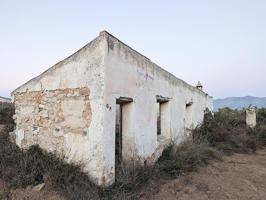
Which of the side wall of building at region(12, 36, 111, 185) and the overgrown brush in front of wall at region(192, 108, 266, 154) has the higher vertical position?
the side wall of building at region(12, 36, 111, 185)

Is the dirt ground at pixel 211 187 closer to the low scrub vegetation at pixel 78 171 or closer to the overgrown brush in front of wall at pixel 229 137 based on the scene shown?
the low scrub vegetation at pixel 78 171

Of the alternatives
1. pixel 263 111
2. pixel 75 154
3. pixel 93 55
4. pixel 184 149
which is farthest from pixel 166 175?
pixel 263 111

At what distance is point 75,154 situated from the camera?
5473 mm

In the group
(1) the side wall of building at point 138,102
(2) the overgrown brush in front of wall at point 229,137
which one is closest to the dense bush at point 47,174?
(1) the side wall of building at point 138,102

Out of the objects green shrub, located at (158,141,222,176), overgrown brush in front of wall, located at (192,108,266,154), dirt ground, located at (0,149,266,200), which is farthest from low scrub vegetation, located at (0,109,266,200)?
overgrown brush in front of wall, located at (192,108,266,154)

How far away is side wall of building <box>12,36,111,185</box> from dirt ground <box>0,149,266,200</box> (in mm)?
1106

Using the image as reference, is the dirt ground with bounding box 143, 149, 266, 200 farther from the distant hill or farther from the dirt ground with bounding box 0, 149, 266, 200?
the distant hill

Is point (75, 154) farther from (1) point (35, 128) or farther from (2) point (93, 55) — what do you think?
(2) point (93, 55)

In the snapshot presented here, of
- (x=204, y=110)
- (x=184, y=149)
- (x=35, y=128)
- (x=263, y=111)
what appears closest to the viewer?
(x=35, y=128)

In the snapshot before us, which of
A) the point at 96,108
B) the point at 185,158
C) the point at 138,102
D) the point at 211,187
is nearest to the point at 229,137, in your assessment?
the point at 185,158

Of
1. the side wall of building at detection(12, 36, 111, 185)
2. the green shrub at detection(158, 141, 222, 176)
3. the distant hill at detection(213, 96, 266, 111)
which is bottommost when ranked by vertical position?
the green shrub at detection(158, 141, 222, 176)

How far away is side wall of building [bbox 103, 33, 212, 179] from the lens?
5.35 m

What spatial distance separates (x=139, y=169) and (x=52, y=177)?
2061 mm

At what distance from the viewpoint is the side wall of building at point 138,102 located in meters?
5.35
